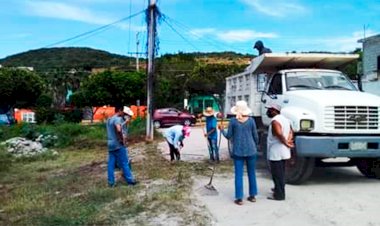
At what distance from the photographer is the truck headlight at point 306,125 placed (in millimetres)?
10633

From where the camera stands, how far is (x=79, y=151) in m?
21.0

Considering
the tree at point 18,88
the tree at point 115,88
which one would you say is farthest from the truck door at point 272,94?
the tree at point 18,88

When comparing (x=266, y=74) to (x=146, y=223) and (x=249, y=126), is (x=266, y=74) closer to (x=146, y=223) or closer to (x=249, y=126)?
(x=249, y=126)

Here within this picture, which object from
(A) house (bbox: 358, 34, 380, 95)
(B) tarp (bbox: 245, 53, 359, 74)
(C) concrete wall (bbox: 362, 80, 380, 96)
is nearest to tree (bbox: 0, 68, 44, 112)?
(A) house (bbox: 358, 34, 380, 95)

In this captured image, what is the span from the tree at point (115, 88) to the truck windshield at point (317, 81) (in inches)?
1672

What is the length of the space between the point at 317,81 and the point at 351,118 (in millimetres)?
1755

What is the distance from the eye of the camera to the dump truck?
10500mm

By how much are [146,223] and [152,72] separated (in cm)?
1590

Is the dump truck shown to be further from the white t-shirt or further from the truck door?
the white t-shirt

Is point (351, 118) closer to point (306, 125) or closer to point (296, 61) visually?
point (306, 125)

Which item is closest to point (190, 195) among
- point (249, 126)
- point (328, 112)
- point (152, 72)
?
point (249, 126)

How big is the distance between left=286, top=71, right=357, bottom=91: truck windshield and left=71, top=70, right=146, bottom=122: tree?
1672 inches

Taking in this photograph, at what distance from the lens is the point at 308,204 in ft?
29.7

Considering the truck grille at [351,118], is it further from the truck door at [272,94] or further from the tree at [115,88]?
the tree at [115,88]
